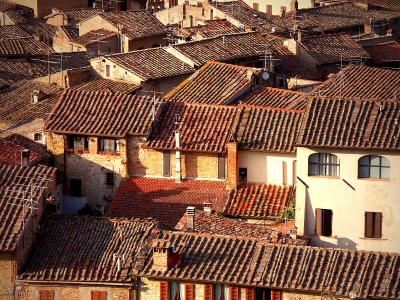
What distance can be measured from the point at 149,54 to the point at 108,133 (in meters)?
19.4

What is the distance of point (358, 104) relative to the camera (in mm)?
62625

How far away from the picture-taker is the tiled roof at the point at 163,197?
65.6 metres

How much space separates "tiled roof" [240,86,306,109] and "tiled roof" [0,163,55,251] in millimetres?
15658

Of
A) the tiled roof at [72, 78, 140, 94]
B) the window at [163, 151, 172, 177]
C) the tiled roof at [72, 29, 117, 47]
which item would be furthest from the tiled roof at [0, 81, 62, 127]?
the tiled roof at [72, 29, 117, 47]

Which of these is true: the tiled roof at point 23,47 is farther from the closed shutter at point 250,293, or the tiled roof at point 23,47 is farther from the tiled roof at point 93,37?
the closed shutter at point 250,293

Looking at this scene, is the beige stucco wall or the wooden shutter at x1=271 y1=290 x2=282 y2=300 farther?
the beige stucco wall

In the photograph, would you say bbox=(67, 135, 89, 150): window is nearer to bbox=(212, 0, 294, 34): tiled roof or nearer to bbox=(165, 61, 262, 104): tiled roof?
bbox=(165, 61, 262, 104): tiled roof

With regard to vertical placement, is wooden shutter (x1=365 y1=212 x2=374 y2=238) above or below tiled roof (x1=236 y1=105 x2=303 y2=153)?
below

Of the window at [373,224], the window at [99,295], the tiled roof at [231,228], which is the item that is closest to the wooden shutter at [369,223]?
the window at [373,224]

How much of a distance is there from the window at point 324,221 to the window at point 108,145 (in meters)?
11.2

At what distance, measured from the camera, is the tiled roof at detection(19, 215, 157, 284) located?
2202 inches

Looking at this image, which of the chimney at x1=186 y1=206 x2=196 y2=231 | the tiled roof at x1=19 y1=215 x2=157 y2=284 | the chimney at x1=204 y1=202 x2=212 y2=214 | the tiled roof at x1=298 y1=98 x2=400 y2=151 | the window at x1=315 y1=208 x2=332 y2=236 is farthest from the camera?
the chimney at x1=204 y1=202 x2=212 y2=214

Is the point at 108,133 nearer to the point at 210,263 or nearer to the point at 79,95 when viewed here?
the point at 79,95

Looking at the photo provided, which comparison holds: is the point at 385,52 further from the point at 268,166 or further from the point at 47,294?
the point at 47,294
